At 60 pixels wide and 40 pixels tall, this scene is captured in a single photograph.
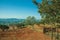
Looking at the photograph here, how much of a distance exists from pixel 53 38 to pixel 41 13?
511 cm

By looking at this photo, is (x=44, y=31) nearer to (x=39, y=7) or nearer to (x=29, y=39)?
(x=29, y=39)

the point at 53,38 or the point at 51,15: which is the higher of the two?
the point at 51,15

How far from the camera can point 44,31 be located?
27062mm

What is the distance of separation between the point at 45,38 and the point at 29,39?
80.2 inches

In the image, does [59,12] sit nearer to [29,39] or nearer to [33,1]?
[33,1]

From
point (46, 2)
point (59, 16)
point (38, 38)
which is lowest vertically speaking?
point (38, 38)

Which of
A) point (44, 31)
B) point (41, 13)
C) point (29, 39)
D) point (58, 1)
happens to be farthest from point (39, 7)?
point (44, 31)

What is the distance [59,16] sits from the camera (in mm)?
16781

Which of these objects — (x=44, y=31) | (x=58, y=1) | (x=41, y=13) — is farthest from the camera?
(x=44, y=31)

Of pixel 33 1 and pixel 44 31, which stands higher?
pixel 33 1

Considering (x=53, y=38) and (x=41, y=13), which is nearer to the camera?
(x=41, y=13)

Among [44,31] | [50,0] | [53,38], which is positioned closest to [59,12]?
[50,0]

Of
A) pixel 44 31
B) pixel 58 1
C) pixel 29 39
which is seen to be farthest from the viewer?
pixel 44 31

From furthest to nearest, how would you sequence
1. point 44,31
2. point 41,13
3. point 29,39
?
point 44,31 → point 29,39 → point 41,13
